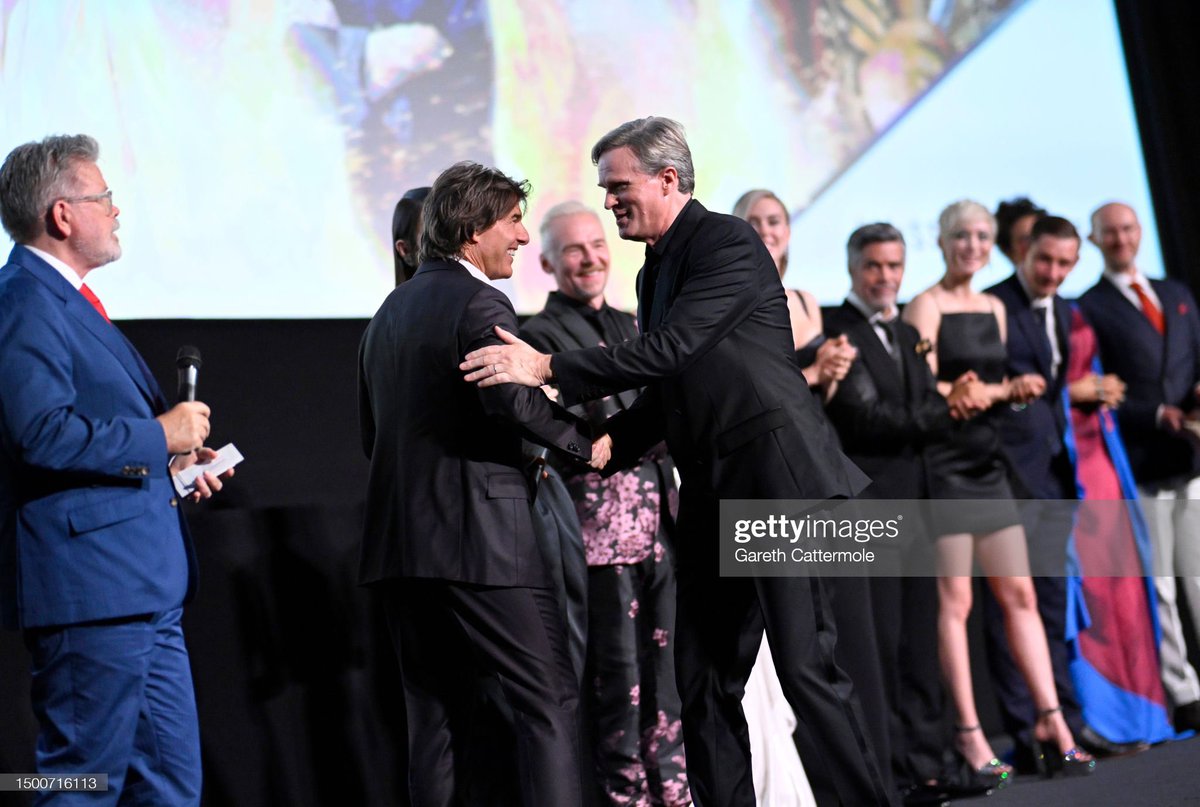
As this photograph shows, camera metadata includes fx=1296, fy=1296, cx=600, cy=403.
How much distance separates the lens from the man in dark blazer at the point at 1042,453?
4.09 metres

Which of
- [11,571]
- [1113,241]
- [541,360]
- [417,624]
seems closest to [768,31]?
[1113,241]

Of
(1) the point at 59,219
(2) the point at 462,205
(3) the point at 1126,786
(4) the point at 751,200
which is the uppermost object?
(4) the point at 751,200

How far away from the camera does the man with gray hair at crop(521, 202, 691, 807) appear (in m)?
3.30

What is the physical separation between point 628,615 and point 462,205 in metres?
1.24

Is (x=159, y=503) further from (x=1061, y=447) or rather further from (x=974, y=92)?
(x=974, y=92)

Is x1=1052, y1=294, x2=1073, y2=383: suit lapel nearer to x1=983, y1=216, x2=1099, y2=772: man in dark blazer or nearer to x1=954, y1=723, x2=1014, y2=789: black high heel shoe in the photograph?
x1=983, y1=216, x2=1099, y2=772: man in dark blazer

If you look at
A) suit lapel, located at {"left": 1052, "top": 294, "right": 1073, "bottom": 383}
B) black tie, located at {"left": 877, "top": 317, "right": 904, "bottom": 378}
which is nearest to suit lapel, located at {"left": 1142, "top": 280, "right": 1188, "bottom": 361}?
suit lapel, located at {"left": 1052, "top": 294, "right": 1073, "bottom": 383}

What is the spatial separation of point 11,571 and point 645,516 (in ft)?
5.10

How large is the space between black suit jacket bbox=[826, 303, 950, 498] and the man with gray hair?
0.64 meters

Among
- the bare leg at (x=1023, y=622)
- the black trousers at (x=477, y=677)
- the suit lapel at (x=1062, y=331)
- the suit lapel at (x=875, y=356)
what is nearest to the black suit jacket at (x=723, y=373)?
the black trousers at (x=477, y=677)

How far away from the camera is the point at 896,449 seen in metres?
3.85

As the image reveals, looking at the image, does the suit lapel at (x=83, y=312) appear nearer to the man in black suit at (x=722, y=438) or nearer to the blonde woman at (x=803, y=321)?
the man in black suit at (x=722, y=438)

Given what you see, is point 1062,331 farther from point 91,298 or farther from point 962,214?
point 91,298

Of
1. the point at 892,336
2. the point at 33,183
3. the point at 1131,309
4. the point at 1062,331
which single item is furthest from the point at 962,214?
the point at 33,183
